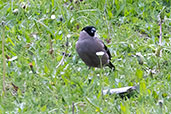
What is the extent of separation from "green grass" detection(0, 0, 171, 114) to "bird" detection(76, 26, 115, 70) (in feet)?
0.39

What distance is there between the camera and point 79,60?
7.07m

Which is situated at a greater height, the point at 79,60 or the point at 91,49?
the point at 91,49

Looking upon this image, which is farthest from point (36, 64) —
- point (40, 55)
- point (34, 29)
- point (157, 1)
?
point (157, 1)

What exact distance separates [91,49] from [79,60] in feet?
1.02

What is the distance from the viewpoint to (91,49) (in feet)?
22.5

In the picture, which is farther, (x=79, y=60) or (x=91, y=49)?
(x=79, y=60)

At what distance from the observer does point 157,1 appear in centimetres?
831

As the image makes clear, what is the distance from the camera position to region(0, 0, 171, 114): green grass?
210 inches

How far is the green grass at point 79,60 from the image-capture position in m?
5.32

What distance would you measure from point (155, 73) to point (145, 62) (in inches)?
15.6

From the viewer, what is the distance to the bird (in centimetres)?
672

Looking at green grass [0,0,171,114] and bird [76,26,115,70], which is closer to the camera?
green grass [0,0,171,114]

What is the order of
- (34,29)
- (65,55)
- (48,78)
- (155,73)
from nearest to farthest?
1. (48,78)
2. (155,73)
3. (65,55)
4. (34,29)

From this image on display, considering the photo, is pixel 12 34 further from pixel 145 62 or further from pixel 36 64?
pixel 145 62
